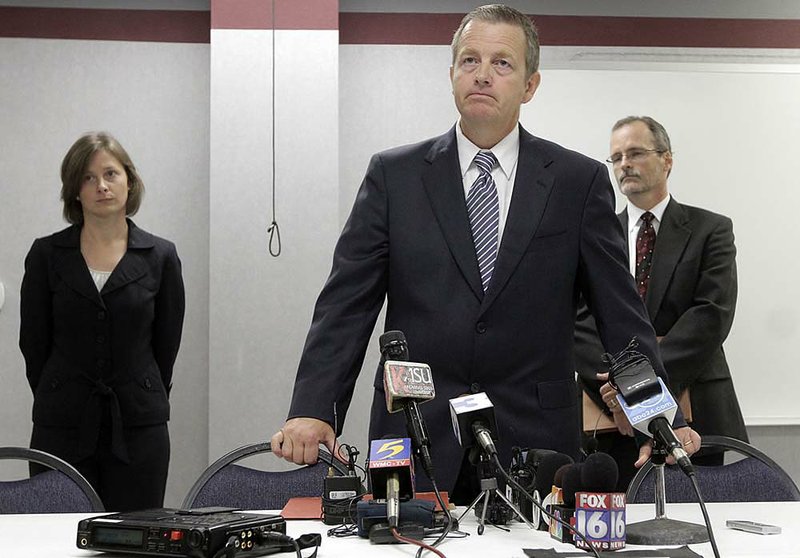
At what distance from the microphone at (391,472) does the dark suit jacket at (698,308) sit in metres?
1.90

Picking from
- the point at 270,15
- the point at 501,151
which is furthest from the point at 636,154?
the point at 270,15

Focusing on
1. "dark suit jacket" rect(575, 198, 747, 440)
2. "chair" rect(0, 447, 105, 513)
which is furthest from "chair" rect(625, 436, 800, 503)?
"chair" rect(0, 447, 105, 513)

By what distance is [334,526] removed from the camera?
70.8 inches

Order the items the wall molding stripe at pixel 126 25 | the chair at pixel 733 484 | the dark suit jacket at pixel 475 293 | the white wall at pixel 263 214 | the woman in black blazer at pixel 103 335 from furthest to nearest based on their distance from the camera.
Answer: the wall molding stripe at pixel 126 25
the white wall at pixel 263 214
the woman in black blazer at pixel 103 335
the chair at pixel 733 484
the dark suit jacket at pixel 475 293

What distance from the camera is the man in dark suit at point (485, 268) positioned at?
7.09 ft

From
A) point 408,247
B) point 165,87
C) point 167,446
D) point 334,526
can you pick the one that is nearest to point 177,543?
point 334,526

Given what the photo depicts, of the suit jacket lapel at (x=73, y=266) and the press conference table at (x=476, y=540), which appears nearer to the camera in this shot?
the press conference table at (x=476, y=540)

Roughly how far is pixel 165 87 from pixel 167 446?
6.79 ft

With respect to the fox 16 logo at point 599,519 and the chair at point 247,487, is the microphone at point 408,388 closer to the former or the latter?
the fox 16 logo at point 599,519

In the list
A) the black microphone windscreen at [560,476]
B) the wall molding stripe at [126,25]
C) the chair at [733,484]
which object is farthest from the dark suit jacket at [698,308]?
the wall molding stripe at [126,25]

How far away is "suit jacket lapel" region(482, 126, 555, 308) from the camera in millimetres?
2184

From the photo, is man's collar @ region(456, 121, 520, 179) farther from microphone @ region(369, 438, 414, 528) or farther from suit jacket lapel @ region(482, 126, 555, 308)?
microphone @ region(369, 438, 414, 528)

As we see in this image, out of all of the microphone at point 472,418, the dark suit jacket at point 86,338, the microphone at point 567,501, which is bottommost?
the microphone at point 567,501

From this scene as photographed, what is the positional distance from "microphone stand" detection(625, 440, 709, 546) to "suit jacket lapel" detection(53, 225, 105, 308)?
2.26 m
